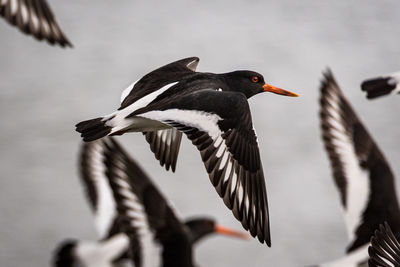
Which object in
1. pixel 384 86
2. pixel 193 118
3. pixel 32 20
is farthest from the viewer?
pixel 32 20

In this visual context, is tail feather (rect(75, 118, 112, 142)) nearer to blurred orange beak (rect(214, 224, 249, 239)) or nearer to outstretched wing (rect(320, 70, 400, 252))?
outstretched wing (rect(320, 70, 400, 252))

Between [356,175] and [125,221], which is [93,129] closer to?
[125,221]

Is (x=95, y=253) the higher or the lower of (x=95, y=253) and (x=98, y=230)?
the lower

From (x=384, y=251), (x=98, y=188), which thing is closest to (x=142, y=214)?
(x=98, y=188)

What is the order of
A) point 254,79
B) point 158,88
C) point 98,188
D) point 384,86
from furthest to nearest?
point 98,188 → point 384,86 → point 254,79 → point 158,88

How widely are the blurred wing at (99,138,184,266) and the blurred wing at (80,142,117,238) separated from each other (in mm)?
523

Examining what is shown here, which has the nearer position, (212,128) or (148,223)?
(212,128)

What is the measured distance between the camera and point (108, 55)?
9930mm

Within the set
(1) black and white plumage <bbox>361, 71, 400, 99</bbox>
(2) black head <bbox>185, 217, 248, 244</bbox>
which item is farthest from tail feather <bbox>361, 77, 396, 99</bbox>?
(2) black head <bbox>185, 217, 248, 244</bbox>

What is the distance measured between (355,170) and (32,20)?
1.97 metres

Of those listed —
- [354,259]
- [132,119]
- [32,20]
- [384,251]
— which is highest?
[32,20]

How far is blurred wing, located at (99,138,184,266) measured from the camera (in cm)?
517

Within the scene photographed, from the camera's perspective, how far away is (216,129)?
12.4ft

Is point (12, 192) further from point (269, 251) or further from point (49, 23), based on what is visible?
point (49, 23)
